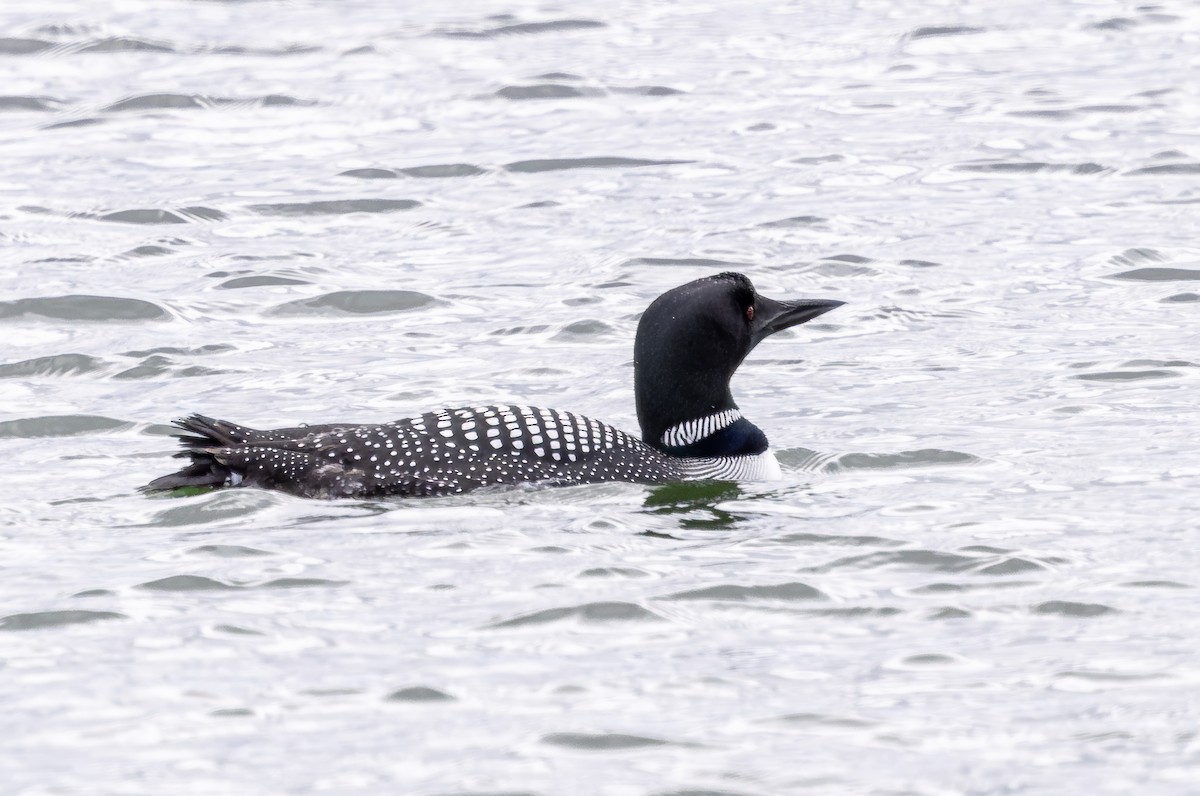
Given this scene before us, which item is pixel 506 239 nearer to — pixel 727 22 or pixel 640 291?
pixel 640 291

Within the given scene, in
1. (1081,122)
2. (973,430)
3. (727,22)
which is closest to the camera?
(973,430)

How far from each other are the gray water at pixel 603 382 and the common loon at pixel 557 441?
0.36ft

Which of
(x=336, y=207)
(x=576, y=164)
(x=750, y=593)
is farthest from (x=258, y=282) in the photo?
(x=750, y=593)

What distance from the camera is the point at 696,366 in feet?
23.1

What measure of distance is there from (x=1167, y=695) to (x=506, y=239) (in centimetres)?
653

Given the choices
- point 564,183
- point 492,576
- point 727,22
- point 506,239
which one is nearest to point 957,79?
point 727,22

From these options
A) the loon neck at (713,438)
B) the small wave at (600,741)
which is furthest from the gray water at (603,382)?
the loon neck at (713,438)

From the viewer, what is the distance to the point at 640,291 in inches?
396

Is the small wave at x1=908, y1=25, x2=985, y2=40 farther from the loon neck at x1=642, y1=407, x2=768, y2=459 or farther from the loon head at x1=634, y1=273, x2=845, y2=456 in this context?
the loon neck at x1=642, y1=407, x2=768, y2=459

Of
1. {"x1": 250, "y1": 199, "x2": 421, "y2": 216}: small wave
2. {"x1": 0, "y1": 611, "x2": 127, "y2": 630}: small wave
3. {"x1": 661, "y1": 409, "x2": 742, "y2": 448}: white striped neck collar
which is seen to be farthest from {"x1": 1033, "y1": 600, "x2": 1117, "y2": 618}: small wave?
{"x1": 250, "y1": 199, "x2": 421, "y2": 216}: small wave

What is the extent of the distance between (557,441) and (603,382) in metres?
2.00

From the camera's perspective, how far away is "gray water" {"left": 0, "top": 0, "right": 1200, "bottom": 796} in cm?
481

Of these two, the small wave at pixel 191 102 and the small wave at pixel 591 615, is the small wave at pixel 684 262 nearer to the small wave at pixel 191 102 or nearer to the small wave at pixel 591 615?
the small wave at pixel 191 102

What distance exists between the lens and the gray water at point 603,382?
4812mm
